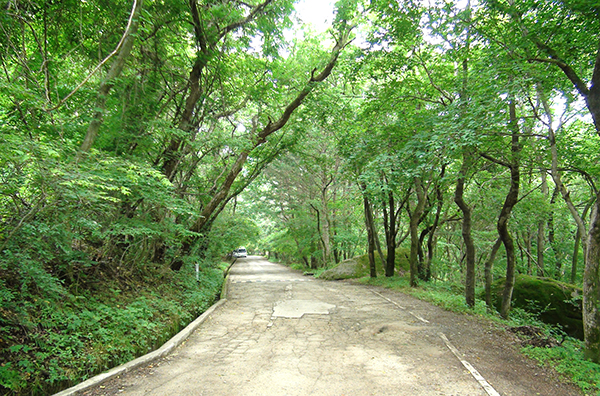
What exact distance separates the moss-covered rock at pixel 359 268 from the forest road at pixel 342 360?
8268 millimetres

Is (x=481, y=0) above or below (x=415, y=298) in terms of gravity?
above

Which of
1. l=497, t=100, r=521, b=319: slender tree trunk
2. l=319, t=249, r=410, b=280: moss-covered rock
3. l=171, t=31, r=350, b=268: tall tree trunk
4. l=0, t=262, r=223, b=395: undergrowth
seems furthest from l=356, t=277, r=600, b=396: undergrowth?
l=171, t=31, r=350, b=268: tall tree trunk

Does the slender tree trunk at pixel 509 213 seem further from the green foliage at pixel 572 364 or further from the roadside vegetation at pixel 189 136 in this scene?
the green foliage at pixel 572 364

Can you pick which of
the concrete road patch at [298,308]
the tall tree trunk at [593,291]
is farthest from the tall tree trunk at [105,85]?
the tall tree trunk at [593,291]

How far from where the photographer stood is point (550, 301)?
30.4ft

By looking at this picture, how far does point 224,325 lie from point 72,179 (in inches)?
183

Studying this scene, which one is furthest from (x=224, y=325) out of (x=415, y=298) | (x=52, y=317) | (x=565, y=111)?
(x=565, y=111)

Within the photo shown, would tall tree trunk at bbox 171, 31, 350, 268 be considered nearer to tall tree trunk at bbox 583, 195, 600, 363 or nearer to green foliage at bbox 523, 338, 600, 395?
tall tree trunk at bbox 583, 195, 600, 363

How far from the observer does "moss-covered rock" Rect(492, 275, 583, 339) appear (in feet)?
29.3

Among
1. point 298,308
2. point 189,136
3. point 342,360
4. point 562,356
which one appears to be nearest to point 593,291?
point 562,356

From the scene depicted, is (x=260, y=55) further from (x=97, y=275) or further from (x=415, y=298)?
(x=415, y=298)

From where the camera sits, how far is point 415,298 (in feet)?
33.1

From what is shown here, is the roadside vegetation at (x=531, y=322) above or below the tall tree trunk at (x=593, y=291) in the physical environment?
below

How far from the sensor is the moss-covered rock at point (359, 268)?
15.9m
